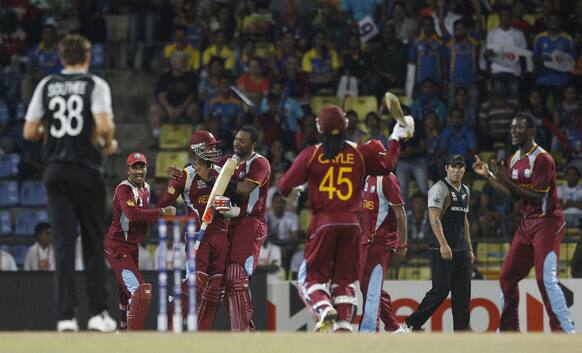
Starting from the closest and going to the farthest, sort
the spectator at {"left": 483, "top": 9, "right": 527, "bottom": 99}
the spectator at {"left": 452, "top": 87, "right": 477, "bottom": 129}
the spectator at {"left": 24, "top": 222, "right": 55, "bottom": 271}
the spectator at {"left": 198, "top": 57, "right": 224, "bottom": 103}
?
1. the spectator at {"left": 24, "top": 222, "right": 55, "bottom": 271}
2. the spectator at {"left": 452, "top": 87, "right": 477, "bottom": 129}
3. the spectator at {"left": 483, "top": 9, "right": 527, "bottom": 99}
4. the spectator at {"left": 198, "top": 57, "right": 224, "bottom": 103}

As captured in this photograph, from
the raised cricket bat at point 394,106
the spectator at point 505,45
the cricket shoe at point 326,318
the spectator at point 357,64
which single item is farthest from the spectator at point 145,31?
the cricket shoe at point 326,318

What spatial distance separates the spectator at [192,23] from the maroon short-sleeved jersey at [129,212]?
9.12 meters

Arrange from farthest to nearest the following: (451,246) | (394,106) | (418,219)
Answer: (418,219) < (451,246) < (394,106)

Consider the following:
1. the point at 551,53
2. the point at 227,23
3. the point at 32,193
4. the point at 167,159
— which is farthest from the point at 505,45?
the point at 32,193

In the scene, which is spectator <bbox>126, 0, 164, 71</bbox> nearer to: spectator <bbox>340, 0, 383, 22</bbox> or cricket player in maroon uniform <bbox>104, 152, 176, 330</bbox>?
spectator <bbox>340, 0, 383, 22</bbox>

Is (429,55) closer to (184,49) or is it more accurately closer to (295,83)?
(295,83)

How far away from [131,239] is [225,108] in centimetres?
752

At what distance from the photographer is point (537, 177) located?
1525 centimetres

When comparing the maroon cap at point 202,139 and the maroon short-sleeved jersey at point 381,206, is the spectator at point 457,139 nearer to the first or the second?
the maroon short-sleeved jersey at point 381,206

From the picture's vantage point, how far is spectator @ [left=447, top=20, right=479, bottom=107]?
923 inches

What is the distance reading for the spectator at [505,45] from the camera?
2342cm

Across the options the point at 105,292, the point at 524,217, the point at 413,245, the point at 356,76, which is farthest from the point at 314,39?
the point at 105,292

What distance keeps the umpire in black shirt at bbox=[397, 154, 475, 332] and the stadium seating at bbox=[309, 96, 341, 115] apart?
7330 mm

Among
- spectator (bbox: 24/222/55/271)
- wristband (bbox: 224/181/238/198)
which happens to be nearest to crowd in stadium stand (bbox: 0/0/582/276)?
spectator (bbox: 24/222/55/271)
